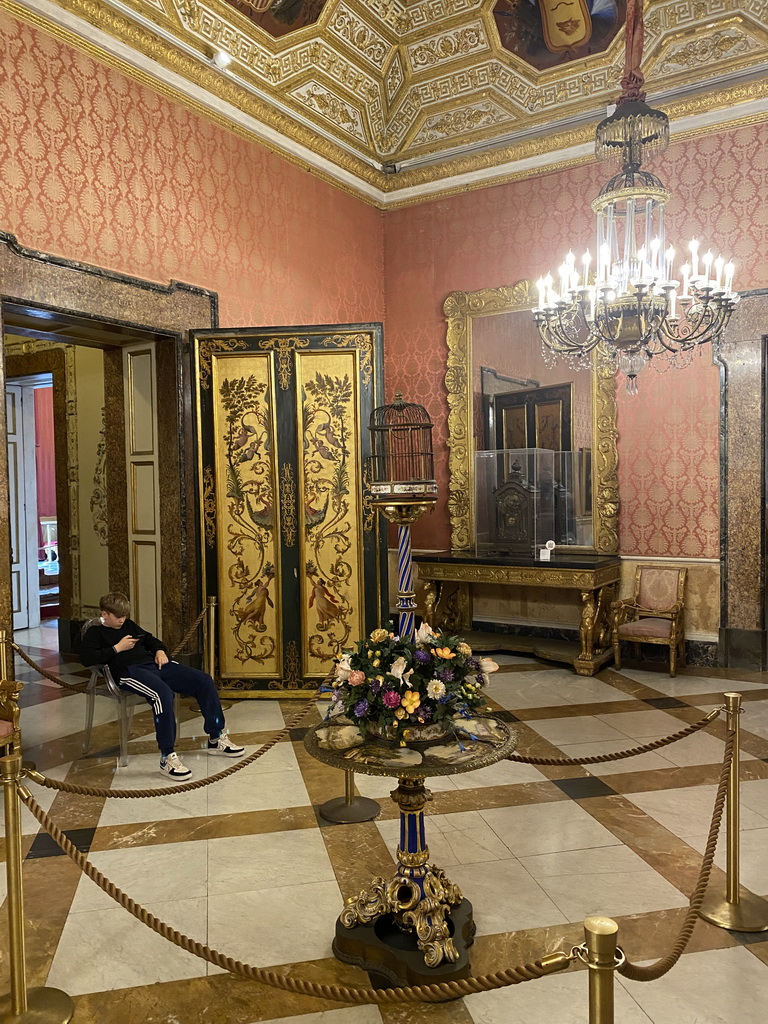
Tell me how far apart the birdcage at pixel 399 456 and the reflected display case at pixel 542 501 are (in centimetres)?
91

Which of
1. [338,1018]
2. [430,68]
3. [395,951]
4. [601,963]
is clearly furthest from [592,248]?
[601,963]

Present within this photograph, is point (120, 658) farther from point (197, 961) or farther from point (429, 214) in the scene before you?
point (429, 214)

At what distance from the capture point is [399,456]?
7.86 m

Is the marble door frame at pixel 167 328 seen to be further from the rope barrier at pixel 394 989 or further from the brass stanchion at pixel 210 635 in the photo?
the rope barrier at pixel 394 989

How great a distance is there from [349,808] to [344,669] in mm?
1526

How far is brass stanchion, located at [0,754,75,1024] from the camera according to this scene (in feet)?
8.16

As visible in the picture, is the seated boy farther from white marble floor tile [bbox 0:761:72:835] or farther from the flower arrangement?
the flower arrangement

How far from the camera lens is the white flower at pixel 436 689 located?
2.79m

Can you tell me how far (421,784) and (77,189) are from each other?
496cm

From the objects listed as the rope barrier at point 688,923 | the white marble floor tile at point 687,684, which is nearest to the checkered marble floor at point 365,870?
the rope barrier at point 688,923

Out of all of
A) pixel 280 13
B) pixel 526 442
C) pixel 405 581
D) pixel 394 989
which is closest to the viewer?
pixel 394 989

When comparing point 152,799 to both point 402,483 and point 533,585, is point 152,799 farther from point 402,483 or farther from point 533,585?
point 533,585

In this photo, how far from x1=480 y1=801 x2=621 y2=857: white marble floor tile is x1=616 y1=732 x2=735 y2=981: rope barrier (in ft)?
3.24

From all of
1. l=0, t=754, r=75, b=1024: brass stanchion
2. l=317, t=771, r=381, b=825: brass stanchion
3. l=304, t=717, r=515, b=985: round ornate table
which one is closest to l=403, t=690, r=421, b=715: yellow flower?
l=304, t=717, r=515, b=985: round ornate table
